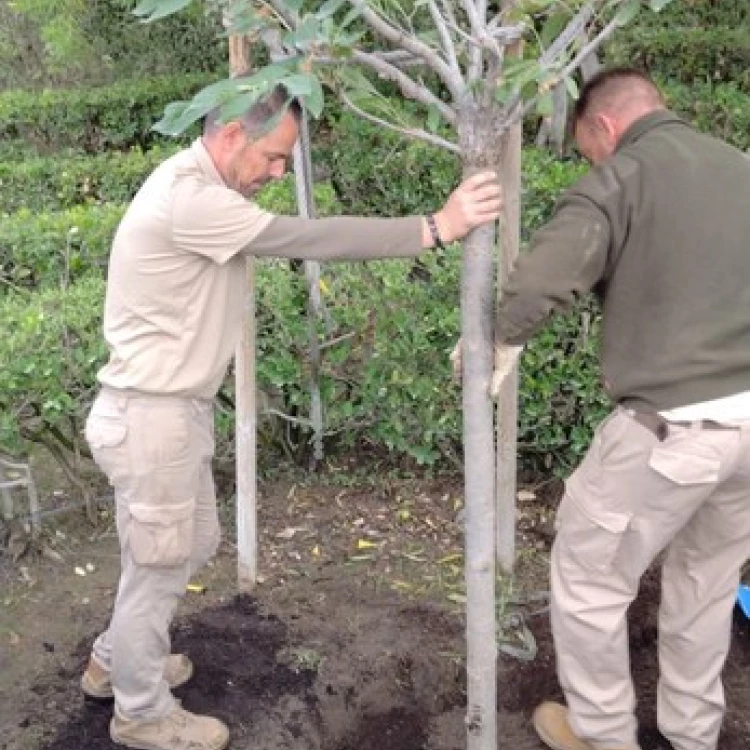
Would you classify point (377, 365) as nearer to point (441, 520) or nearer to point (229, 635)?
point (441, 520)

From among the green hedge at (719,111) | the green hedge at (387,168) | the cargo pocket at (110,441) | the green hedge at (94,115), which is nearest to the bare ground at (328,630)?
the cargo pocket at (110,441)

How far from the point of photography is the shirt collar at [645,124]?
2.94 meters

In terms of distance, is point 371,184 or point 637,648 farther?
point 371,184

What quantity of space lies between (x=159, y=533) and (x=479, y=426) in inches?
37.9

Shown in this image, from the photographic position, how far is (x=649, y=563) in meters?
3.20

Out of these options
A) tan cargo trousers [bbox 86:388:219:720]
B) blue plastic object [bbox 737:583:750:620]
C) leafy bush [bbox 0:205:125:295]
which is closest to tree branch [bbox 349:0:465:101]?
tan cargo trousers [bbox 86:388:219:720]

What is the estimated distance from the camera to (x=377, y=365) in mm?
4551

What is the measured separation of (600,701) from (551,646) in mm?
629

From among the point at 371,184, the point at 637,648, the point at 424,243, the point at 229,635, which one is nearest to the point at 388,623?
the point at 229,635

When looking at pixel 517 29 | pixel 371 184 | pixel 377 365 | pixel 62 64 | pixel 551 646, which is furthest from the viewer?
pixel 62 64

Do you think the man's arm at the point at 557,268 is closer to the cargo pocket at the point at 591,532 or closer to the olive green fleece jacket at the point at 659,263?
the olive green fleece jacket at the point at 659,263

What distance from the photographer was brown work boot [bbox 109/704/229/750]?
11.1ft

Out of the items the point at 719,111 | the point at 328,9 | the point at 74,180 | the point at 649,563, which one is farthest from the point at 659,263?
the point at 74,180

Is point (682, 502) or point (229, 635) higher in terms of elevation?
point (682, 502)
